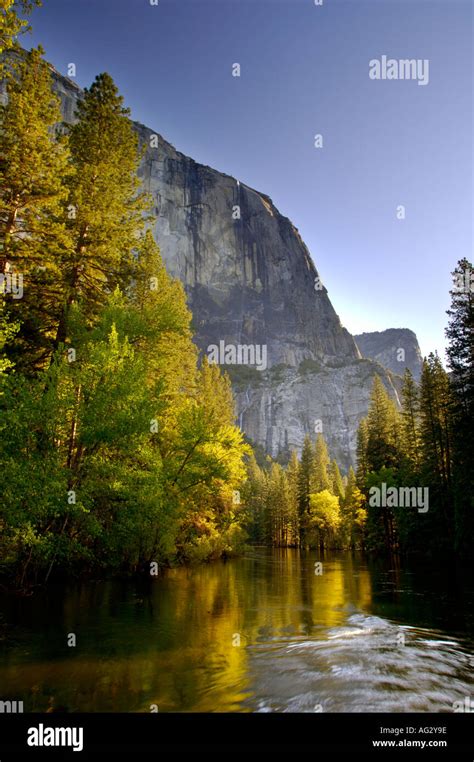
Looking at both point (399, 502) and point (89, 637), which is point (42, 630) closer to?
point (89, 637)

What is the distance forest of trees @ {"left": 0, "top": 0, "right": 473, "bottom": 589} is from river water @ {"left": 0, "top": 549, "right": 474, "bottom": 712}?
9.51 ft

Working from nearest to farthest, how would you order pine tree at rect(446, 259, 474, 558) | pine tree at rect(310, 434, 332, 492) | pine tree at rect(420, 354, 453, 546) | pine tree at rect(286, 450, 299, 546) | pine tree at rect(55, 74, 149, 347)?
1. pine tree at rect(55, 74, 149, 347)
2. pine tree at rect(446, 259, 474, 558)
3. pine tree at rect(420, 354, 453, 546)
4. pine tree at rect(310, 434, 332, 492)
5. pine tree at rect(286, 450, 299, 546)

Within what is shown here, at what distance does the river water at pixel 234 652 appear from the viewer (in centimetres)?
673

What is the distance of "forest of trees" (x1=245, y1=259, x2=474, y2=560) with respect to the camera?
2670 centimetres

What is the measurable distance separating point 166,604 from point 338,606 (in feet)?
20.0

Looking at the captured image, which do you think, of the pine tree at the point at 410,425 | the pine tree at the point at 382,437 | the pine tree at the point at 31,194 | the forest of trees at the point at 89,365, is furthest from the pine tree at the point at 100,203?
the pine tree at the point at 382,437

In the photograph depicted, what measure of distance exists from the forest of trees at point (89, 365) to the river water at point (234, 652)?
290 centimetres

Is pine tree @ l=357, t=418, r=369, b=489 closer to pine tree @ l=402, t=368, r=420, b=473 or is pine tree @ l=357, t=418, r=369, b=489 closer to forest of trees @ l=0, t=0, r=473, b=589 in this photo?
pine tree @ l=402, t=368, r=420, b=473

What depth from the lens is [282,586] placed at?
864 inches

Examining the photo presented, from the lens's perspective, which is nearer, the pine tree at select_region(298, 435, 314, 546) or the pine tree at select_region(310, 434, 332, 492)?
the pine tree at select_region(298, 435, 314, 546)

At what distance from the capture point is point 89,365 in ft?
56.2

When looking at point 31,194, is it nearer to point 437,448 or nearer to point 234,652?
point 234,652

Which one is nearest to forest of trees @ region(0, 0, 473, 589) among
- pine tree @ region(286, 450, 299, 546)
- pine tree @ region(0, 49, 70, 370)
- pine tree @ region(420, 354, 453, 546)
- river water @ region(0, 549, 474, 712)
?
pine tree @ region(0, 49, 70, 370)
